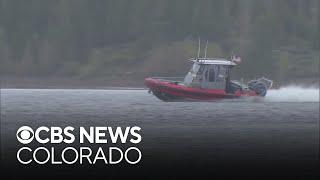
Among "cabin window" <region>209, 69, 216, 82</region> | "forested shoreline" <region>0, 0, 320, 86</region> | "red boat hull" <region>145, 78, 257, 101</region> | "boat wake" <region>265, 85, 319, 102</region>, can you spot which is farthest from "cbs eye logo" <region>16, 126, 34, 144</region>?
"forested shoreline" <region>0, 0, 320, 86</region>

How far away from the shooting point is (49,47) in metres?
127

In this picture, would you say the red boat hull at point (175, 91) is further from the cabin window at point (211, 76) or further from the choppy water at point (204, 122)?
the cabin window at point (211, 76)

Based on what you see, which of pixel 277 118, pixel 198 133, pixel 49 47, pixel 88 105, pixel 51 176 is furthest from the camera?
pixel 49 47

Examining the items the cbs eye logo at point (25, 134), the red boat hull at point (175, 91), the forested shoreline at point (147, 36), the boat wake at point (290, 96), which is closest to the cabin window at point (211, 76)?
the red boat hull at point (175, 91)

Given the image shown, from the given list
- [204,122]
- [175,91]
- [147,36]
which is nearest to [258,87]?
[175,91]

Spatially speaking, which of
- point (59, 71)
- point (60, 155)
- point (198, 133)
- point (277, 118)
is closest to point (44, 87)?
point (59, 71)

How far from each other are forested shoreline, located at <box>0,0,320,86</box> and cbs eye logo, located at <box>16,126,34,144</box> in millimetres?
69389

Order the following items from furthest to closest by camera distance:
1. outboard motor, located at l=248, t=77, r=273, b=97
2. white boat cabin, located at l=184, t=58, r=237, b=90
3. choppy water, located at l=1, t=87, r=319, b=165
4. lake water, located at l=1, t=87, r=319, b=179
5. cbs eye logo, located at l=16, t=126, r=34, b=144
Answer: outboard motor, located at l=248, t=77, r=273, b=97 < white boat cabin, located at l=184, t=58, r=237, b=90 < cbs eye logo, located at l=16, t=126, r=34, b=144 < choppy water, located at l=1, t=87, r=319, b=165 < lake water, located at l=1, t=87, r=319, b=179

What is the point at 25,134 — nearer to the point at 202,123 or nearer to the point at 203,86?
the point at 202,123

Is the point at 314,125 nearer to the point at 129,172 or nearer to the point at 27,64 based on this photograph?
the point at 129,172

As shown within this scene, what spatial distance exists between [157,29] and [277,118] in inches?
3189

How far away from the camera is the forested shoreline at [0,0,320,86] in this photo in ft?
382

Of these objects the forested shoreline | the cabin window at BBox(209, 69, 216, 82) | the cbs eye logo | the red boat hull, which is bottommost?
the cbs eye logo

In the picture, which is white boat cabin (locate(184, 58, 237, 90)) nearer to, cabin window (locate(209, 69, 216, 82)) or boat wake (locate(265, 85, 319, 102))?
cabin window (locate(209, 69, 216, 82))
